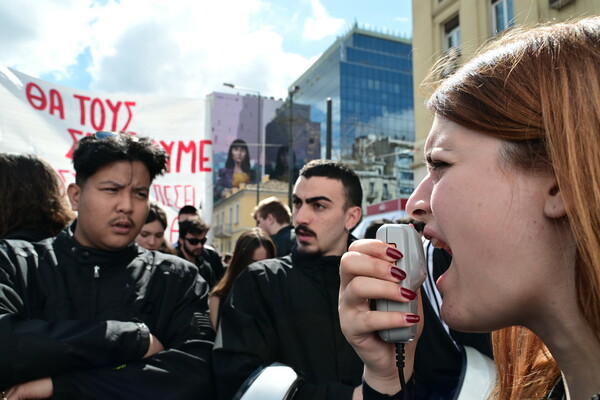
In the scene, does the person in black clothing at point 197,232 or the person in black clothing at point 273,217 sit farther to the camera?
the person in black clothing at point 273,217

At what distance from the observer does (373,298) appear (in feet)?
3.91

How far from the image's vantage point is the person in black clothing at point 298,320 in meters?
2.10

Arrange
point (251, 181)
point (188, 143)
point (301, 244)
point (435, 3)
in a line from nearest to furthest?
point (301, 244) < point (188, 143) < point (435, 3) < point (251, 181)

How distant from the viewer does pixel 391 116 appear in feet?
242

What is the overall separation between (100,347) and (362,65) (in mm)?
73268

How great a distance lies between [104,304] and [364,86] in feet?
236

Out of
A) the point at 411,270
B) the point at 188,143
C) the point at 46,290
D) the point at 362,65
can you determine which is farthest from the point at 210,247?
the point at 362,65

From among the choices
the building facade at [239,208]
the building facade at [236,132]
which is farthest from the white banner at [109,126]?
the building facade at [236,132]

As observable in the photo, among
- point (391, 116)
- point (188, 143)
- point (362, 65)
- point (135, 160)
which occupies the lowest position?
point (135, 160)

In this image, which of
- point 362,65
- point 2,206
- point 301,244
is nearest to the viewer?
point 2,206

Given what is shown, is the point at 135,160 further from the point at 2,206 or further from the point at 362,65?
the point at 362,65

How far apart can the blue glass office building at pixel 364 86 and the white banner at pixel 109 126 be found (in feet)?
201

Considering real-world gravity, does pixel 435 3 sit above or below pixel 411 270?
above

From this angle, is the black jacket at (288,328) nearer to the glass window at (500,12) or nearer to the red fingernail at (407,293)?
the red fingernail at (407,293)
